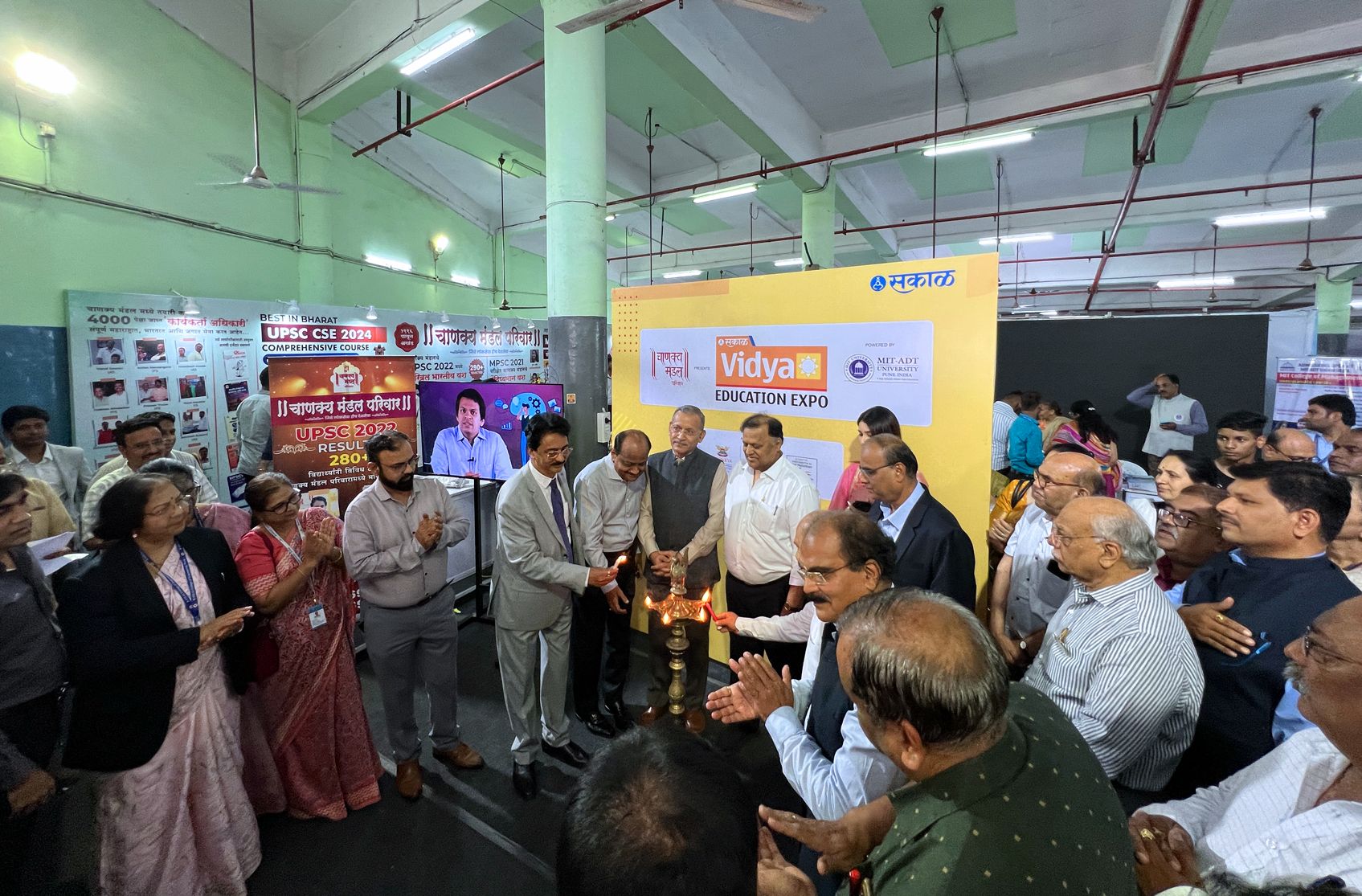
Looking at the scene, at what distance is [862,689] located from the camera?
1071 millimetres

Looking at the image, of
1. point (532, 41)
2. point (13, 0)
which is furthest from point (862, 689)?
point (13, 0)

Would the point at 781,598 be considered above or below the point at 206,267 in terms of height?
below

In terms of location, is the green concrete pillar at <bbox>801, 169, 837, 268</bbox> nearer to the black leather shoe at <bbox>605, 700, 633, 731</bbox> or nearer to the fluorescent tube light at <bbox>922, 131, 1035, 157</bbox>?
the fluorescent tube light at <bbox>922, 131, 1035, 157</bbox>

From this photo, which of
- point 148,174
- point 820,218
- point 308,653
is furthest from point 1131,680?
point 148,174

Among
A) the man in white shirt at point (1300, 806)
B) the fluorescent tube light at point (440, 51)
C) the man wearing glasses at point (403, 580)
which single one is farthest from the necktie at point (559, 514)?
the fluorescent tube light at point (440, 51)

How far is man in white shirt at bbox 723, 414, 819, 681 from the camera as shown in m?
Result: 3.15

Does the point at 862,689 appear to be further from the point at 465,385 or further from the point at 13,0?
the point at 13,0

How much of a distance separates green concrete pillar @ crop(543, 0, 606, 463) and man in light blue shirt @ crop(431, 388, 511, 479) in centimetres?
61

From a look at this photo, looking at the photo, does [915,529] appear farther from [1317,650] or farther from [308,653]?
[308,653]

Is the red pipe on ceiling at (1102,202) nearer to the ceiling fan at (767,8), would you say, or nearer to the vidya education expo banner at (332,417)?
the ceiling fan at (767,8)

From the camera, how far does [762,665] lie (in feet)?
5.74

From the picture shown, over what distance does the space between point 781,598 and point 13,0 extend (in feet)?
26.9

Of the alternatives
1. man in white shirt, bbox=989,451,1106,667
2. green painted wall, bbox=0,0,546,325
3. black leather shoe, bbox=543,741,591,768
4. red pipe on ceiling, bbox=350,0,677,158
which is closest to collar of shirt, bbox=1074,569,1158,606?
man in white shirt, bbox=989,451,1106,667

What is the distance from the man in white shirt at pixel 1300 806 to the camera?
1.06 metres
